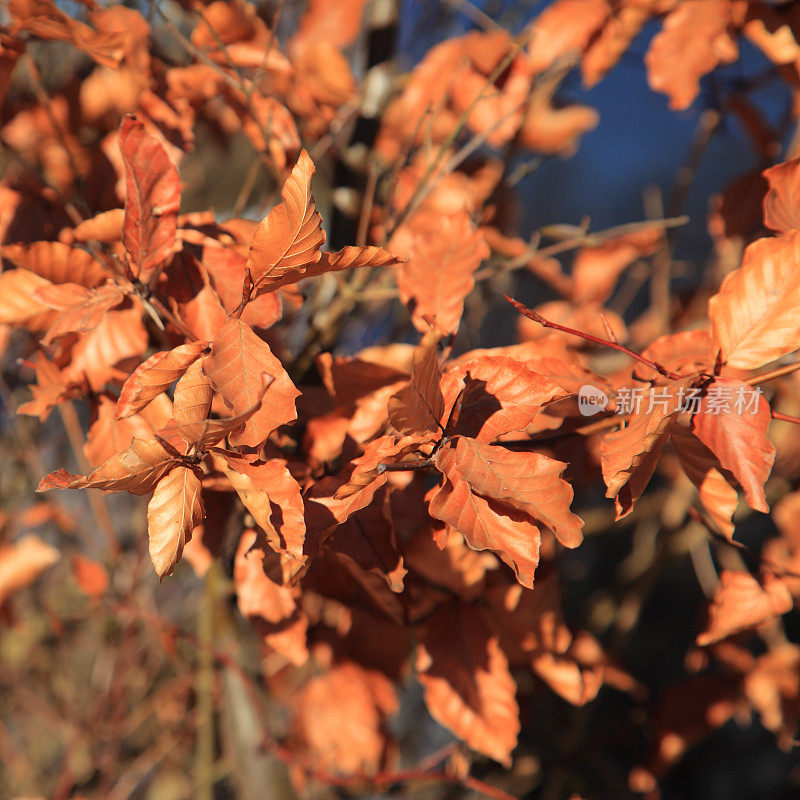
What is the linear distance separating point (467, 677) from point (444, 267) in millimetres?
401

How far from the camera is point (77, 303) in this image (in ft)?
1.58

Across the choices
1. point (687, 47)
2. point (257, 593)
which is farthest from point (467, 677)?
point (687, 47)

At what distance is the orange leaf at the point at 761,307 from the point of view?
1.49 feet

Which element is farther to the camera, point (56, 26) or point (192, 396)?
point (56, 26)

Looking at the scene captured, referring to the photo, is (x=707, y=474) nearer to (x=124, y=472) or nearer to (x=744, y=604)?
(x=744, y=604)

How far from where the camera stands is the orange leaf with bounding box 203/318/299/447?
1.32 ft

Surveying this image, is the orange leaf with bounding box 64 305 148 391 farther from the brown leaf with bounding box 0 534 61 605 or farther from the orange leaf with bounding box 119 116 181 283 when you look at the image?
the brown leaf with bounding box 0 534 61 605

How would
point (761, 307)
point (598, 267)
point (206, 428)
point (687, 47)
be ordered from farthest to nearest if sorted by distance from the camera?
point (598, 267) → point (687, 47) → point (761, 307) → point (206, 428)

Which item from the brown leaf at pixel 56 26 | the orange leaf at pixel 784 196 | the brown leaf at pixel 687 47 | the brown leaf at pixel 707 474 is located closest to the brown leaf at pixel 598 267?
the brown leaf at pixel 687 47

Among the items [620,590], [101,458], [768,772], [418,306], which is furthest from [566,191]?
[101,458]

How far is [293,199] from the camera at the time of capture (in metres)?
0.36

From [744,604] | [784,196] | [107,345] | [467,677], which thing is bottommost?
[467,677]

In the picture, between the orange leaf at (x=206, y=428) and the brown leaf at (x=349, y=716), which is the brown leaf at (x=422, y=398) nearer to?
the orange leaf at (x=206, y=428)

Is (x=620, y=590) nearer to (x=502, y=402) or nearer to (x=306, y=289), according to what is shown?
(x=306, y=289)
